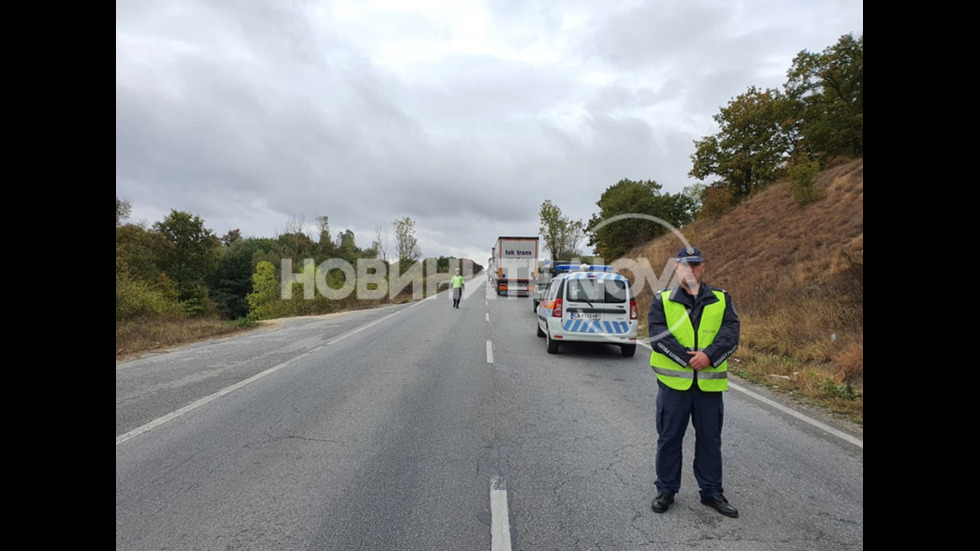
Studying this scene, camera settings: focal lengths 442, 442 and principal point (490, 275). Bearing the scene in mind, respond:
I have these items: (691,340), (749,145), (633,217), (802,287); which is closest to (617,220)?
(633,217)

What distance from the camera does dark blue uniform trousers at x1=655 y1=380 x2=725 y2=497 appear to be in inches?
123

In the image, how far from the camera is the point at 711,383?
3.11 metres

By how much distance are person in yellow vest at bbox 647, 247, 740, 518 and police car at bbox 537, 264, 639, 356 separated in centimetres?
579

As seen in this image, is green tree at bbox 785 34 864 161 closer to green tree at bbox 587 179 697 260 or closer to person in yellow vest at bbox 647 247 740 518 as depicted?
green tree at bbox 587 179 697 260

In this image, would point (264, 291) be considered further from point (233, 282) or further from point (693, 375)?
point (693, 375)

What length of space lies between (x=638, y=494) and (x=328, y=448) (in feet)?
9.15

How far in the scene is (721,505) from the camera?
120 inches

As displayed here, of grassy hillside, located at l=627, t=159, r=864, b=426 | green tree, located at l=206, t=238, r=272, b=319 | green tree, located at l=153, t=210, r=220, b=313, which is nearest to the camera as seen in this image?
grassy hillside, located at l=627, t=159, r=864, b=426

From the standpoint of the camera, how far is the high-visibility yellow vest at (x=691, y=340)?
10.2 ft

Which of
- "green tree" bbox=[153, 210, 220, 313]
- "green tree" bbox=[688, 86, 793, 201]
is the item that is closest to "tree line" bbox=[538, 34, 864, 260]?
"green tree" bbox=[688, 86, 793, 201]

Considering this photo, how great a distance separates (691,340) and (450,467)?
2.20 m

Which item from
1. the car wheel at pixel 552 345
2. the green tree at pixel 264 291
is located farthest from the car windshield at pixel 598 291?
the green tree at pixel 264 291
